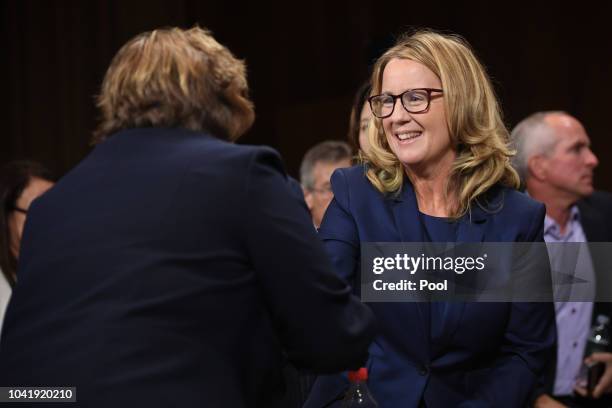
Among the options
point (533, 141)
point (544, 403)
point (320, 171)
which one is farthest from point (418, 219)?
point (533, 141)

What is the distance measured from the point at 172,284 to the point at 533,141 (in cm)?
315

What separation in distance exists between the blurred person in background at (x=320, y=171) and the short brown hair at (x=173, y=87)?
247cm

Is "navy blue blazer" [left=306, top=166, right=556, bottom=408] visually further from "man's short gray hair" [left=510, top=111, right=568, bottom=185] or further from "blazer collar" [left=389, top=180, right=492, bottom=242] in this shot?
"man's short gray hair" [left=510, top=111, right=568, bottom=185]

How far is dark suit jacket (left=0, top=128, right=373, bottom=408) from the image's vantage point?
1.53m

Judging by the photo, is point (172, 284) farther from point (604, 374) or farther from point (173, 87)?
point (604, 374)

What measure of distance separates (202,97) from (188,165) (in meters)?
0.15

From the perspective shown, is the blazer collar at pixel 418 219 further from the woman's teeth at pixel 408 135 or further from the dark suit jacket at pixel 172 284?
the dark suit jacket at pixel 172 284

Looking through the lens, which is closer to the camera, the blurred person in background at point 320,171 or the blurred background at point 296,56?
the blurred person in background at point 320,171

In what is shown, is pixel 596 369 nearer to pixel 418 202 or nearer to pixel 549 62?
pixel 418 202

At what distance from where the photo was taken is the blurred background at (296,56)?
5.12 m

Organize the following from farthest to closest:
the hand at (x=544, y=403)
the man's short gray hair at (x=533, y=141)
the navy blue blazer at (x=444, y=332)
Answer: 1. the man's short gray hair at (x=533, y=141)
2. the hand at (x=544, y=403)
3. the navy blue blazer at (x=444, y=332)

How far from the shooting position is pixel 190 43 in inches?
68.0

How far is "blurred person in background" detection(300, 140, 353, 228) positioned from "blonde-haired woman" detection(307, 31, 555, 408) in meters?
1.80

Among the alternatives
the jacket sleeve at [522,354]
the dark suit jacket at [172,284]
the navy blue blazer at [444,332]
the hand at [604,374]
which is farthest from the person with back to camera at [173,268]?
the hand at [604,374]
